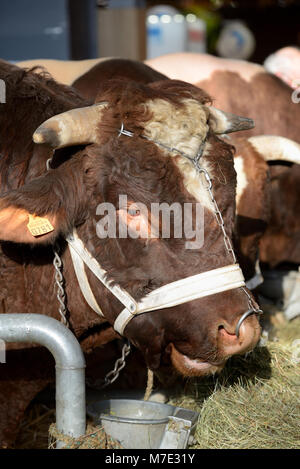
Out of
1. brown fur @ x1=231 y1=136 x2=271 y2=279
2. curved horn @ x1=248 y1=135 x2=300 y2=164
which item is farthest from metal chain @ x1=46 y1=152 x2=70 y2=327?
curved horn @ x1=248 y1=135 x2=300 y2=164

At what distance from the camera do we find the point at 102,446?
222 centimetres

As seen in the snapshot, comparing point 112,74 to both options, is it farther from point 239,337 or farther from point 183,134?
point 239,337

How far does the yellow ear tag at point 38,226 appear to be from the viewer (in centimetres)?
237

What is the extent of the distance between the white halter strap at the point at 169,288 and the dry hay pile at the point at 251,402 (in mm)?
534

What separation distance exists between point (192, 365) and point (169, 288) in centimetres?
34

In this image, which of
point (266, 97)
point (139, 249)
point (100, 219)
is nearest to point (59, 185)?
point (100, 219)

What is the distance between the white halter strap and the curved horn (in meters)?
1.54

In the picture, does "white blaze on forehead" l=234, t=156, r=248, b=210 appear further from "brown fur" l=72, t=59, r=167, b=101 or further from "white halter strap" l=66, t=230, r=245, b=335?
"white halter strap" l=66, t=230, r=245, b=335

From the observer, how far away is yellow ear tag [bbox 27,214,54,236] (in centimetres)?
237

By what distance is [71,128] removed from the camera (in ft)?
7.57

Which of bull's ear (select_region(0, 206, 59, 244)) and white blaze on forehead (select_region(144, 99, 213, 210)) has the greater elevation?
white blaze on forehead (select_region(144, 99, 213, 210))

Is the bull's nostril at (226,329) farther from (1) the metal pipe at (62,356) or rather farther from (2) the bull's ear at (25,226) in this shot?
(2) the bull's ear at (25,226)
